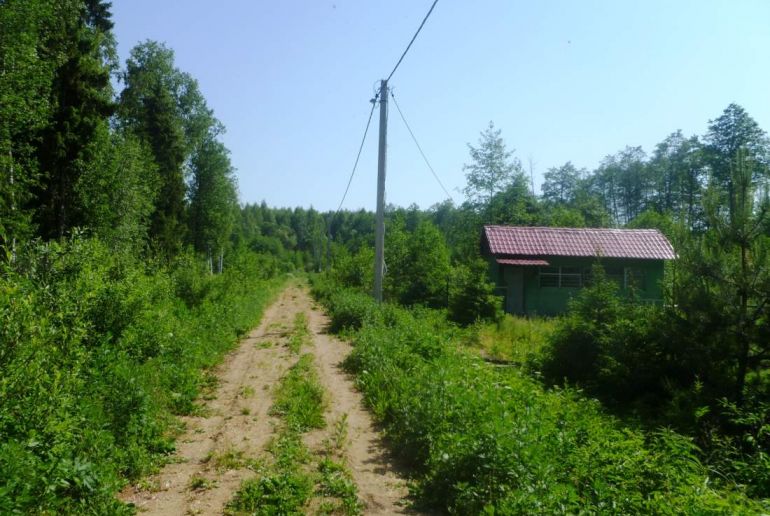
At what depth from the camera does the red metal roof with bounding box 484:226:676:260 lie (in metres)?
22.5

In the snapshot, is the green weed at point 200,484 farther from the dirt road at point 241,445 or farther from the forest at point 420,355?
the forest at point 420,355

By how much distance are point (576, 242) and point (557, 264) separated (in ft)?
4.63

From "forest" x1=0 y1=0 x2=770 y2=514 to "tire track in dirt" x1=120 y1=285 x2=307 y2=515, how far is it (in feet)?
0.98

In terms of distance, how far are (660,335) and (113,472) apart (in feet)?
29.1

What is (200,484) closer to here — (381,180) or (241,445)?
(241,445)

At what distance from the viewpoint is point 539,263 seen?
21.9 metres

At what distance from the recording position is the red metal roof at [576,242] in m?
22.5

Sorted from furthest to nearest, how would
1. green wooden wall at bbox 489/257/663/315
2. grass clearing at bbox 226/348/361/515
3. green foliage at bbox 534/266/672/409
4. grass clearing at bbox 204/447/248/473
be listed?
green wooden wall at bbox 489/257/663/315 < green foliage at bbox 534/266/672/409 < grass clearing at bbox 204/447/248/473 < grass clearing at bbox 226/348/361/515

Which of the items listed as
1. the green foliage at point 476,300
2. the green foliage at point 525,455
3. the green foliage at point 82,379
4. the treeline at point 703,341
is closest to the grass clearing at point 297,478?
the green foliage at point 525,455

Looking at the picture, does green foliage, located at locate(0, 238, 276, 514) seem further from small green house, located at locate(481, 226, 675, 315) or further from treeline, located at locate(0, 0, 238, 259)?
small green house, located at locate(481, 226, 675, 315)

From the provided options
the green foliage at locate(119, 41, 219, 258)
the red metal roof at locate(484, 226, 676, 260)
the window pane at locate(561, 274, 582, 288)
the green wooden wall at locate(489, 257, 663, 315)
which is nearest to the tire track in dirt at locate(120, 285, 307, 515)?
the green wooden wall at locate(489, 257, 663, 315)

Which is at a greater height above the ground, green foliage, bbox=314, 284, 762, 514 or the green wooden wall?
the green wooden wall

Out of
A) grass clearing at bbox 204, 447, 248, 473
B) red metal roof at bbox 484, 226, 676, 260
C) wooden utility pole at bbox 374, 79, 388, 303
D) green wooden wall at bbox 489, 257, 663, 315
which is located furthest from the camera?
red metal roof at bbox 484, 226, 676, 260

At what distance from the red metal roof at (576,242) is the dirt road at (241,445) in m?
13.2
